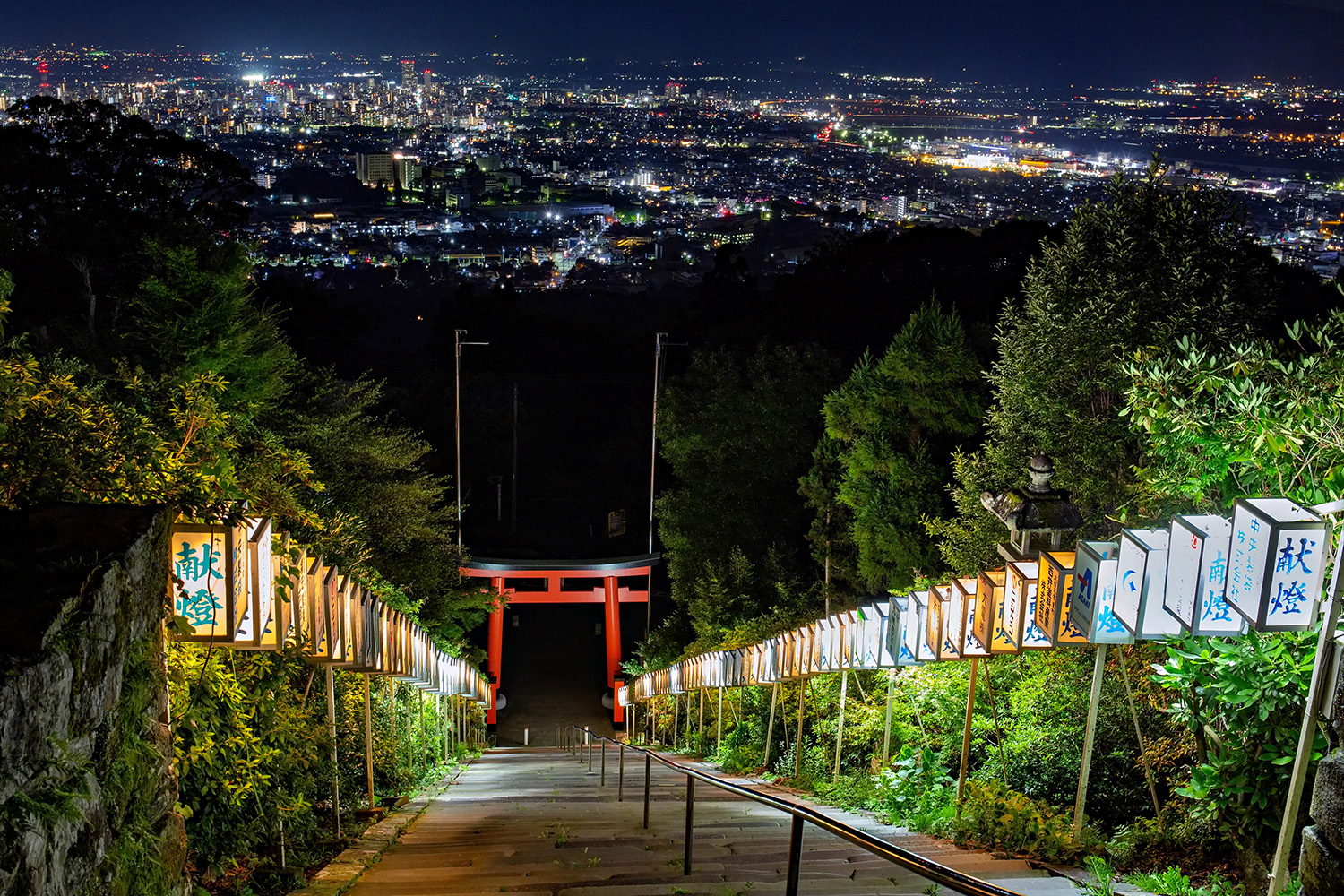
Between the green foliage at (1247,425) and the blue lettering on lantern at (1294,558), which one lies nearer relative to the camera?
the blue lettering on lantern at (1294,558)

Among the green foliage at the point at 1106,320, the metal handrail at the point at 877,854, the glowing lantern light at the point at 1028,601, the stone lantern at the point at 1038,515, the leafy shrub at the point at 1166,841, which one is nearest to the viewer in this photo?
the metal handrail at the point at 877,854

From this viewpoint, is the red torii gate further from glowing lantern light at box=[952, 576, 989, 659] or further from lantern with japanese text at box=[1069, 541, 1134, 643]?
lantern with japanese text at box=[1069, 541, 1134, 643]

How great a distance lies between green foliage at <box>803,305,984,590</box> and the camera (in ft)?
59.1

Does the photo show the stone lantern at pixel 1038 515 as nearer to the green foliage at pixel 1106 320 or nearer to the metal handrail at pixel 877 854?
the metal handrail at pixel 877 854

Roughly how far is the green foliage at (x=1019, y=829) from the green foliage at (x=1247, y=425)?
218 cm

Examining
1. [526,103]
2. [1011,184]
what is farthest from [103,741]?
[526,103]

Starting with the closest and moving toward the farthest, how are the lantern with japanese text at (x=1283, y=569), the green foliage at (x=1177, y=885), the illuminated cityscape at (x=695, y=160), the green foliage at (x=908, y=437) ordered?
the lantern with japanese text at (x=1283, y=569) → the green foliage at (x=1177, y=885) → the green foliage at (x=908, y=437) → the illuminated cityscape at (x=695, y=160)

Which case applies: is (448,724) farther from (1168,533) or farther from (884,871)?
(1168,533)

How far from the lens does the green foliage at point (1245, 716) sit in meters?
4.77

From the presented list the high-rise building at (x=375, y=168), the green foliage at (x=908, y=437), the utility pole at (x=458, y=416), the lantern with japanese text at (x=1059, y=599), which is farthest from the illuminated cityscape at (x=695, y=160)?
the utility pole at (x=458, y=416)

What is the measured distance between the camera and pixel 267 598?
5.79 m

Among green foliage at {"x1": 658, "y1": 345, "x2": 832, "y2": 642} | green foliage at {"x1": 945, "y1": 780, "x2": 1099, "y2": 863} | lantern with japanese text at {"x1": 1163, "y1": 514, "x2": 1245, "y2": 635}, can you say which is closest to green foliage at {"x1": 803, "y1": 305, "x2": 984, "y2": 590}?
Answer: green foliage at {"x1": 658, "y1": 345, "x2": 832, "y2": 642}

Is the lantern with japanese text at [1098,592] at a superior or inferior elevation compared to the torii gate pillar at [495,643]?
superior

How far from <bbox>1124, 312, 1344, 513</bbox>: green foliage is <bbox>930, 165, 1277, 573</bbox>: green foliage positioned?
21.5ft
